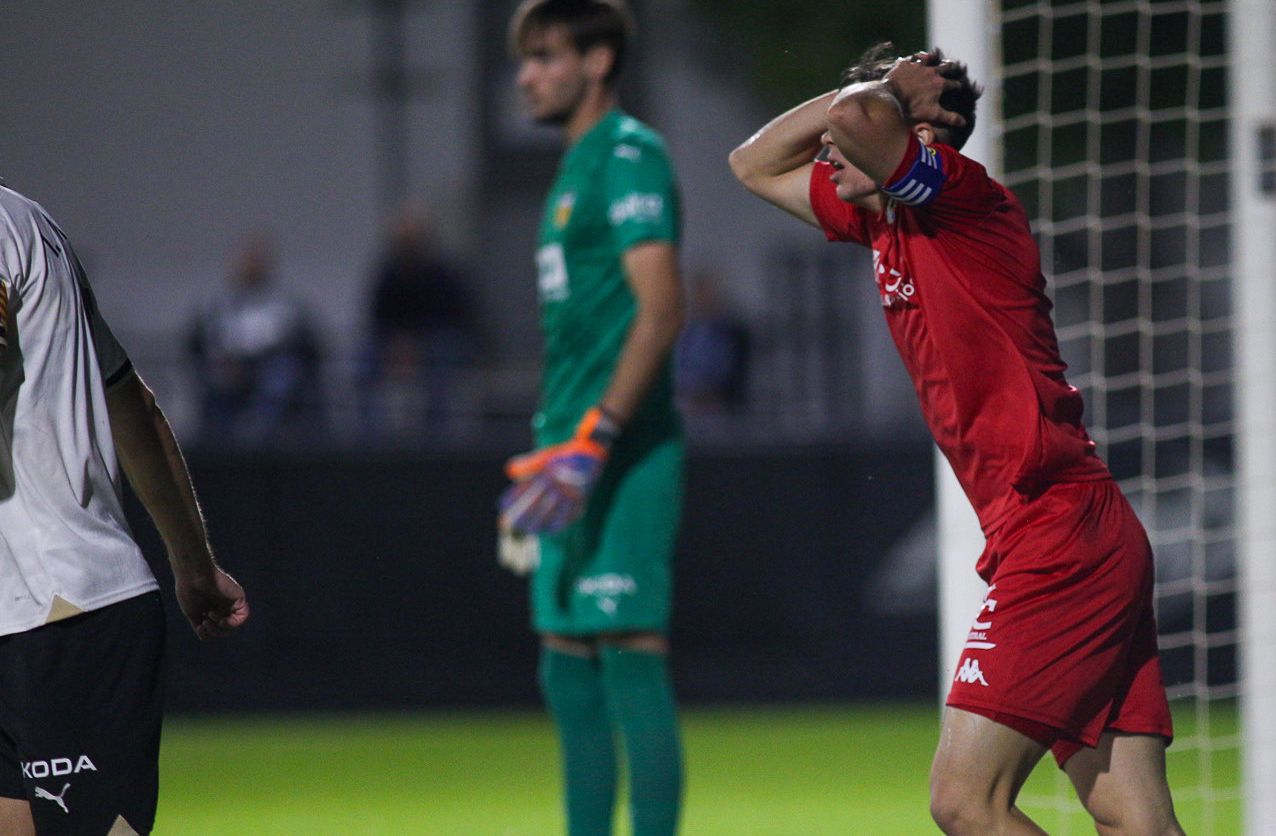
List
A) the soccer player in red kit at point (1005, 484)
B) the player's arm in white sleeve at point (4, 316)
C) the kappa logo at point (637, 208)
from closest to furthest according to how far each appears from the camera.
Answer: the player's arm in white sleeve at point (4, 316), the soccer player in red kit at point (1005, 484), the kappa logo at point (637, 208)

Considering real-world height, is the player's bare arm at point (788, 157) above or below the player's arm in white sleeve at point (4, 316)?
above

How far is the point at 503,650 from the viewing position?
8.74 m

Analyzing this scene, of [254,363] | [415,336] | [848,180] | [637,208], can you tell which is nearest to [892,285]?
[848,180]

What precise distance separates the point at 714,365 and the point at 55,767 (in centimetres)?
806

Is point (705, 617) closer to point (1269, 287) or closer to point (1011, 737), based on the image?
point (1269, 287)

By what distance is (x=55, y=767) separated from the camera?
102 inches

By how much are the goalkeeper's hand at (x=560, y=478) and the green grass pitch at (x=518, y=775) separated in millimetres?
1504

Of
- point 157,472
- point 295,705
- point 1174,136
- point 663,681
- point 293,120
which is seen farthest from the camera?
point 293,120

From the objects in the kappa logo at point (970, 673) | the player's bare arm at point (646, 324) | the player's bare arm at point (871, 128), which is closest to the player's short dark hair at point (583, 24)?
the player's bare arm at point (646, 324)

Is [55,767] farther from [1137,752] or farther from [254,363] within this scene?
[254,363]

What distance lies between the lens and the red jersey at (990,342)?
3.08 m

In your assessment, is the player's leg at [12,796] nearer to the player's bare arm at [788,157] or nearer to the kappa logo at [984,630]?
the kappa logo at [984,630]

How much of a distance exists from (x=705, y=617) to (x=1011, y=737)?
5.79 metres

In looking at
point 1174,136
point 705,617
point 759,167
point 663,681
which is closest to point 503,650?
point 705,617
